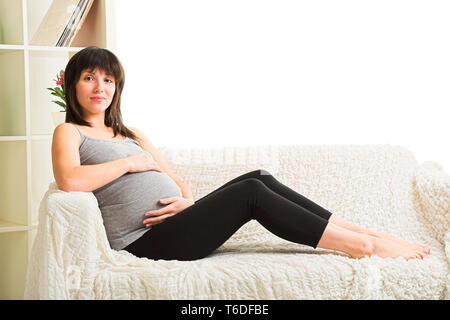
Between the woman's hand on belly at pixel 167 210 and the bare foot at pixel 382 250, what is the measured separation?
1.77 ft

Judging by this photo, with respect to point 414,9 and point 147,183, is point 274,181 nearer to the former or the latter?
point 147,183

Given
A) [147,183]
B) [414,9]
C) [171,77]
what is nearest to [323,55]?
[414,9]

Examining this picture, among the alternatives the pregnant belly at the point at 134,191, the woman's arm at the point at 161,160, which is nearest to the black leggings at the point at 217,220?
the pregnant belly at the point at 134,191

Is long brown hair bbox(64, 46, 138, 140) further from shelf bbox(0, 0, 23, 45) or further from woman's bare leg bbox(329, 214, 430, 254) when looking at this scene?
woman's bare leg bbox(329, 214, 430, 254)

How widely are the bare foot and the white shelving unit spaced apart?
4.56ft

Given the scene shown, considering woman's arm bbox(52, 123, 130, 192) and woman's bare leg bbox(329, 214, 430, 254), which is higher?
woman's arm bbox(52, 123, 130, 192)

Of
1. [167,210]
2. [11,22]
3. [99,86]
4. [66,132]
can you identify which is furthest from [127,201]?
[11,22]

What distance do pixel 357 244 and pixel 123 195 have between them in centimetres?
72

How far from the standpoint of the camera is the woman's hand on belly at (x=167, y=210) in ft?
5.82

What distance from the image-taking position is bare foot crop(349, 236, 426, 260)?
1683mm

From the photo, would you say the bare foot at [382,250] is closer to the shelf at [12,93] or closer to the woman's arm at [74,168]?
the woman's arm at [74,168]

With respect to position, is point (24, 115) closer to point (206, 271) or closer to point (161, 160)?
point (161, 160)

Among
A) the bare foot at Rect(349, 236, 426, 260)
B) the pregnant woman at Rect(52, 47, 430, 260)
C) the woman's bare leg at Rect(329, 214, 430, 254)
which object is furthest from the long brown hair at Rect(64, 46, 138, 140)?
the bare foot at Rect(349, 236, 426, 260)

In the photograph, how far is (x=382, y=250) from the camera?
169 cm
